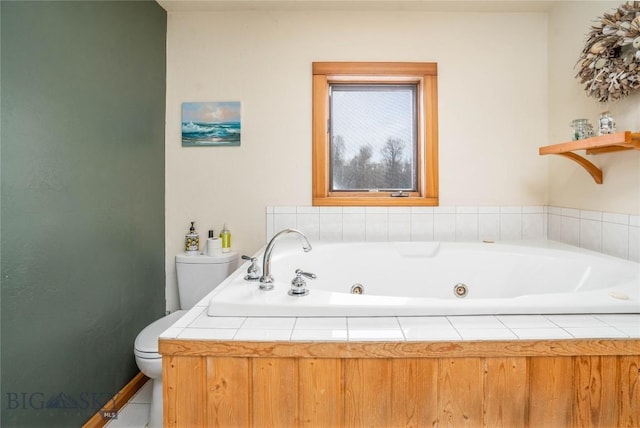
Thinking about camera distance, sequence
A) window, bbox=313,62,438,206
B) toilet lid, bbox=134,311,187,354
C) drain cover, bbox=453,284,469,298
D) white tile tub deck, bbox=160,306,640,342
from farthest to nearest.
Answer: window, bbox=313,62,438,206 < drain cover, bbox=453,284,469,298 < toilet lid, bbox=134,311,187,354 < white tile tub deck, bbox=160,306,640,342

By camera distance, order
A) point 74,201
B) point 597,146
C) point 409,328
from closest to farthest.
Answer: point 409,328
point 74,201
point 597,146

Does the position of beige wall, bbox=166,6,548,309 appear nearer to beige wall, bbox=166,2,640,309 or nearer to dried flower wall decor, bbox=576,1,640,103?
beige wall, bbox=166,2,640,309

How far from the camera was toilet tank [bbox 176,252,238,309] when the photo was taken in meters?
2.19

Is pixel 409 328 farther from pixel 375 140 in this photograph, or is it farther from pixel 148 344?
pixel 375 140

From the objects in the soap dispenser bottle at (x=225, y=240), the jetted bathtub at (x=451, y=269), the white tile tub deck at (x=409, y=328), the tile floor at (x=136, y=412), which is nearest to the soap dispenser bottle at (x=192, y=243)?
the soap dispenser bottle at (x=225, y=240)

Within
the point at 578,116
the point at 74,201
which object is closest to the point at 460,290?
the point at 578,116

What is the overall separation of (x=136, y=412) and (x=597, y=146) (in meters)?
2.64

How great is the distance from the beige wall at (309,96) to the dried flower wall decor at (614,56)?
0.54 meters

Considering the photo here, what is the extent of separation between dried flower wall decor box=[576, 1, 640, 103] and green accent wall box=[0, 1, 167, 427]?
8.08ft

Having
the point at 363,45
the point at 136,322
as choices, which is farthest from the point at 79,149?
the point at 363,45

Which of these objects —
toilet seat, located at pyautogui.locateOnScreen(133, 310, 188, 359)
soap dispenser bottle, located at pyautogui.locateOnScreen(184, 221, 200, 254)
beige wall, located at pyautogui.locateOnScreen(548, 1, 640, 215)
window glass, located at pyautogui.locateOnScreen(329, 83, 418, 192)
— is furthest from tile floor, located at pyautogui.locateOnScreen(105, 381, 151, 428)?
beige wall, located at pyautogui.locateOnScreen(548, 1, 640, 215)

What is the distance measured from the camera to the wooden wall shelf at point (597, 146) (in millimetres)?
1485

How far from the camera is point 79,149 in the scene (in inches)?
60.9

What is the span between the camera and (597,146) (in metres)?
1.62
